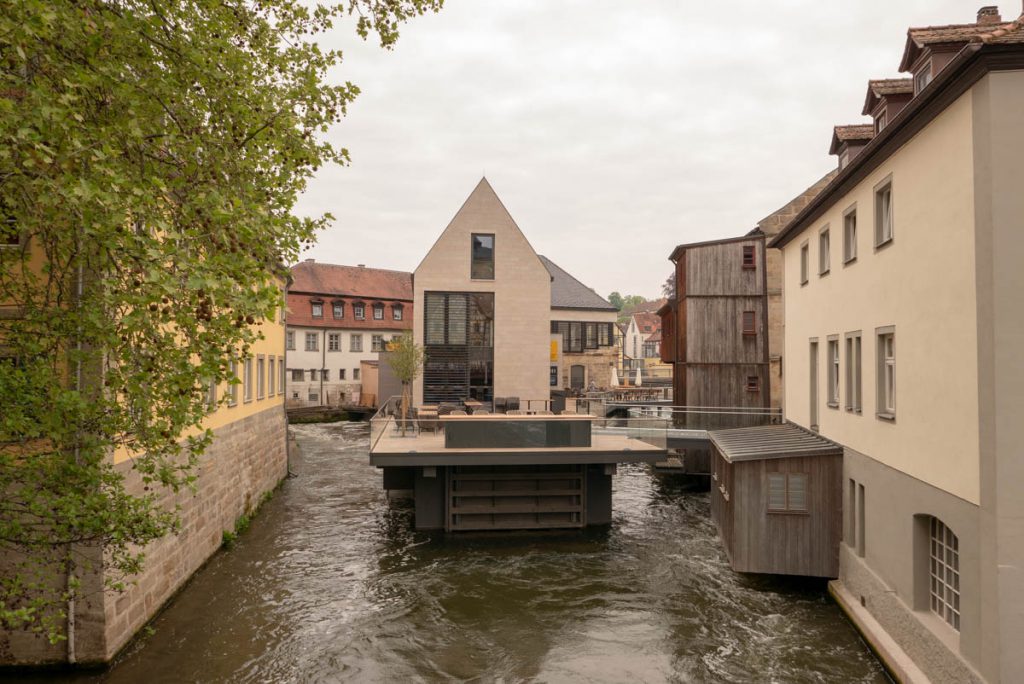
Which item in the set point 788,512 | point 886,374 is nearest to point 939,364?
point 886,374

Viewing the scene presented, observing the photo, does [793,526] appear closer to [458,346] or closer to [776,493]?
[776,493]

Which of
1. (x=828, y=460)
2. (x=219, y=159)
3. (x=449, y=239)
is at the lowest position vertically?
(x=828, y=460)

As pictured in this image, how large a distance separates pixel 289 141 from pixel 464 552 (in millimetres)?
12532

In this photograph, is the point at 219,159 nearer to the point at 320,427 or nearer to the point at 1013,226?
the point at 1013,226

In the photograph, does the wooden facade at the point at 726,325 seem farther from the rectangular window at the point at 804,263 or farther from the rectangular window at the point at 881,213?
the rectangular window at the point at 881,213

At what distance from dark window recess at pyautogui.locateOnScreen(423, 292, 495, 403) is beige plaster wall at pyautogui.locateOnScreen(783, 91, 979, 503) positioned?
58.0ft

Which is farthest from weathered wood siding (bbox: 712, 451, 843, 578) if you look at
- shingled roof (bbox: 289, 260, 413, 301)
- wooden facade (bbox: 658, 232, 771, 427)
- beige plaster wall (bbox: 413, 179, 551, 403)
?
shingled roof (bbox: 289, 260, 413, 301)

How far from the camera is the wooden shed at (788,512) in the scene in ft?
46.4

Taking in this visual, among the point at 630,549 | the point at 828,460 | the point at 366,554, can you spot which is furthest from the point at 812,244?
the point at 366,554

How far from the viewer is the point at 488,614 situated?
1364 cm

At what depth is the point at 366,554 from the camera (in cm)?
1758

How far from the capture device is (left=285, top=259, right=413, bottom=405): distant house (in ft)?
171

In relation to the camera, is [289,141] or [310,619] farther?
[310,619]

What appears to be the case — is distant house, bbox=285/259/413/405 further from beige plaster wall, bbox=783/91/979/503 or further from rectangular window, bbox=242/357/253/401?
beige plaster wall, bbox=783/91/979/503
